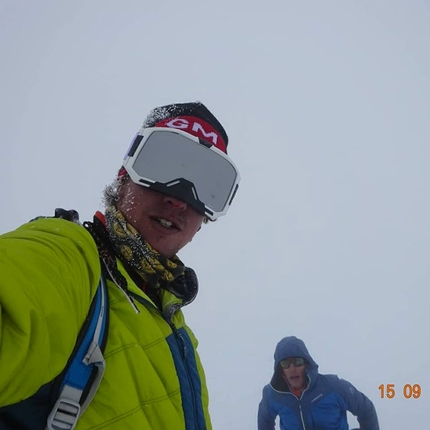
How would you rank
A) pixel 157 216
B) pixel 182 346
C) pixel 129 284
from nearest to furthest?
pixel 129 284 < pixel 182 346 < pixel 157 216

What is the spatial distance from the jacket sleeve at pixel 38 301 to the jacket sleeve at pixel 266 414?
16.4 ft

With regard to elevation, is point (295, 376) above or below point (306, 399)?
above

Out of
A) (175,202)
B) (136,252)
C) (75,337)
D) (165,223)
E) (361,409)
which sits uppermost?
(175,202)

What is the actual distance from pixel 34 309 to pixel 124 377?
37cm

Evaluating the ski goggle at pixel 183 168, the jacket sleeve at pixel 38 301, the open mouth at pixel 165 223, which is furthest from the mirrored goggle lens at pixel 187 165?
the jacket sleeve at pixel 38 301

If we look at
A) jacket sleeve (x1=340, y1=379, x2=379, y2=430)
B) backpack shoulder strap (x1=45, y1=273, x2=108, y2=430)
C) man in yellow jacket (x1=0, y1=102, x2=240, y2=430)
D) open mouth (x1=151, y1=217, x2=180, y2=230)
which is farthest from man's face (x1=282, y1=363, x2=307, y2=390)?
backpack shoulder strap (x1=45, y1=273, x2=108, y2=430)

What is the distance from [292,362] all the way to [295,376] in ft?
0.65

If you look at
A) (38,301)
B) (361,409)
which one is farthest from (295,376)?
(38,301)

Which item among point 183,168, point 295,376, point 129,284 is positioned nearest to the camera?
point 129,284

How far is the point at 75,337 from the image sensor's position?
80 cm

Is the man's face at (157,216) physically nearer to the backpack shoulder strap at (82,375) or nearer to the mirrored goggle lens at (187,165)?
the mirrored goggle lens at (187,165)

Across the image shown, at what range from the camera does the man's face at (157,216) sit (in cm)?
147

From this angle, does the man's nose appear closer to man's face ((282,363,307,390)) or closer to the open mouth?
the open mouth

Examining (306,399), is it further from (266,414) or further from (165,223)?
(165,223)
